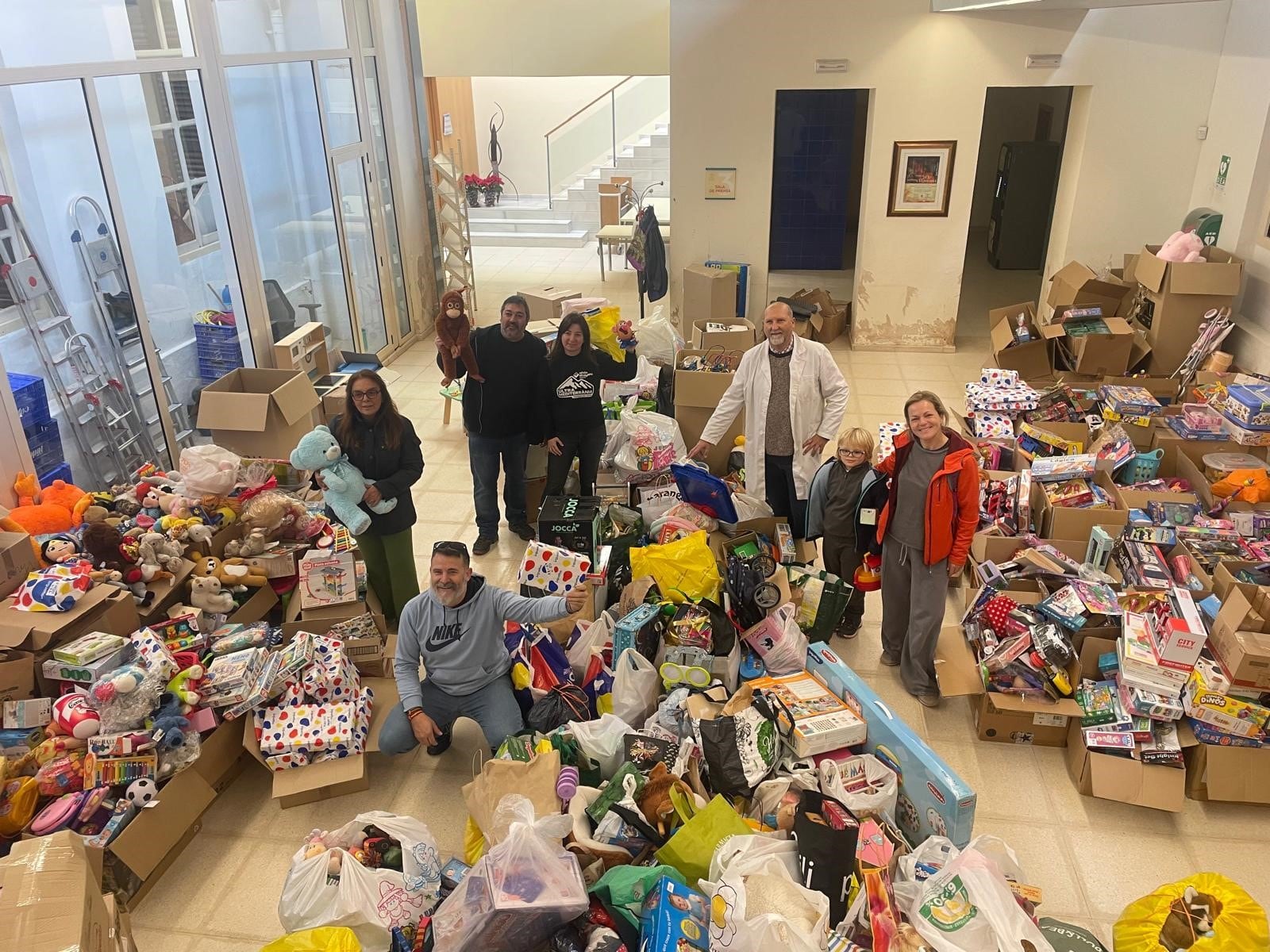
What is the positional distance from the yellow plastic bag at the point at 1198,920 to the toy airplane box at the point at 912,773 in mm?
546

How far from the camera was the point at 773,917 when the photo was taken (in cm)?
254

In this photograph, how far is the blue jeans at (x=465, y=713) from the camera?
391 cm

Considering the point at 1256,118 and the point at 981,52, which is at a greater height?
the point at 981,52

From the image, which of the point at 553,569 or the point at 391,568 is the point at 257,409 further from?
the point at 553,569

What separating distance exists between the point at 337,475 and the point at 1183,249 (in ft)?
21.5

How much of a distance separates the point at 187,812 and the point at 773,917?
2.50m

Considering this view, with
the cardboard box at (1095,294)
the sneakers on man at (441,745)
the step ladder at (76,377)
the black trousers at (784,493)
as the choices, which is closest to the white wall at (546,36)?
the cardboard box at (1095,294)

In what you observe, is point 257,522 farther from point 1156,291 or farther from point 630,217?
point 630,217

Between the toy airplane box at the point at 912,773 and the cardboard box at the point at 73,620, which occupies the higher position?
the cardboard box at the point at 73,620

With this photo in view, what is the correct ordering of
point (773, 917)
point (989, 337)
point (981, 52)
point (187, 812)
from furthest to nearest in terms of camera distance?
point (989, 337) → point (981, 52) → point (187, 812) → point (773, 917)

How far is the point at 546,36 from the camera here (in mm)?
9719

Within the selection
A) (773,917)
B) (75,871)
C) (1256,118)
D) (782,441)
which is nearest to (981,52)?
(1256,118)

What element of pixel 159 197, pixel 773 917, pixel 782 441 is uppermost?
pixel 159 197

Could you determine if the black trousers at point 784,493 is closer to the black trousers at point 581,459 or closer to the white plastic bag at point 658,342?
the black trousers at point 581,459
